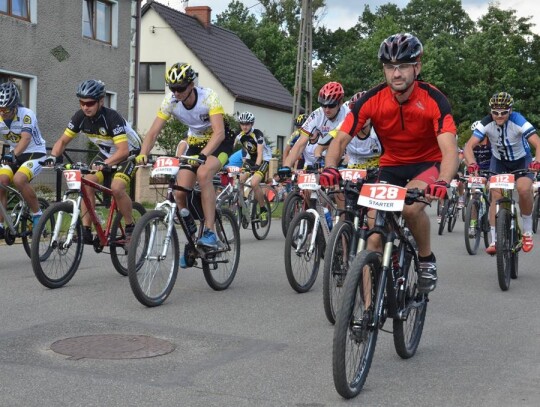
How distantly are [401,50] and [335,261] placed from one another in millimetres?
1665

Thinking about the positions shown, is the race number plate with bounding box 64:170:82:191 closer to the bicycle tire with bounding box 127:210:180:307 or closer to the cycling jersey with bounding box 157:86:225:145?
the cycling jersey with bounding box 157:86:225:145

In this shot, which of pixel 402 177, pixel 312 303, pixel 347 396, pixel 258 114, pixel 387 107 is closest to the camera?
pixel 347 396

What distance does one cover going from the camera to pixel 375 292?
512cm

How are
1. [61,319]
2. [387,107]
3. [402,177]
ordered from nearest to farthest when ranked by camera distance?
[387,107], [402,177], [61,319]

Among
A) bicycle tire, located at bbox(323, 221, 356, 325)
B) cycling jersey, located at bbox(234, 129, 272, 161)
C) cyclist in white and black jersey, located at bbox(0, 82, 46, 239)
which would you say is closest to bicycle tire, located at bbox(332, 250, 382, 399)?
bicycle tire, located at bbox(323, 221, 356, 325)

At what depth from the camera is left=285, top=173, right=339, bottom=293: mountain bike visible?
27.4 feet

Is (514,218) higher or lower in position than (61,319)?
higher

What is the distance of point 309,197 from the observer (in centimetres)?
987

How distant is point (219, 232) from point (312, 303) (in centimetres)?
117

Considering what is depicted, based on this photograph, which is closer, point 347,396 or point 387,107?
point 347,396

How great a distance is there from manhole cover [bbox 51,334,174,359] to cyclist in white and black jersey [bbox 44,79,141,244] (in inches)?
97.7

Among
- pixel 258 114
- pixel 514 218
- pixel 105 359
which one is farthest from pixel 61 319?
pixel 258 114

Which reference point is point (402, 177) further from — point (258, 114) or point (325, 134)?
point (258, 114)

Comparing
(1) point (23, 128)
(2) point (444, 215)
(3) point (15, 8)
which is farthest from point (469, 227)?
(3) point (15, 8)
